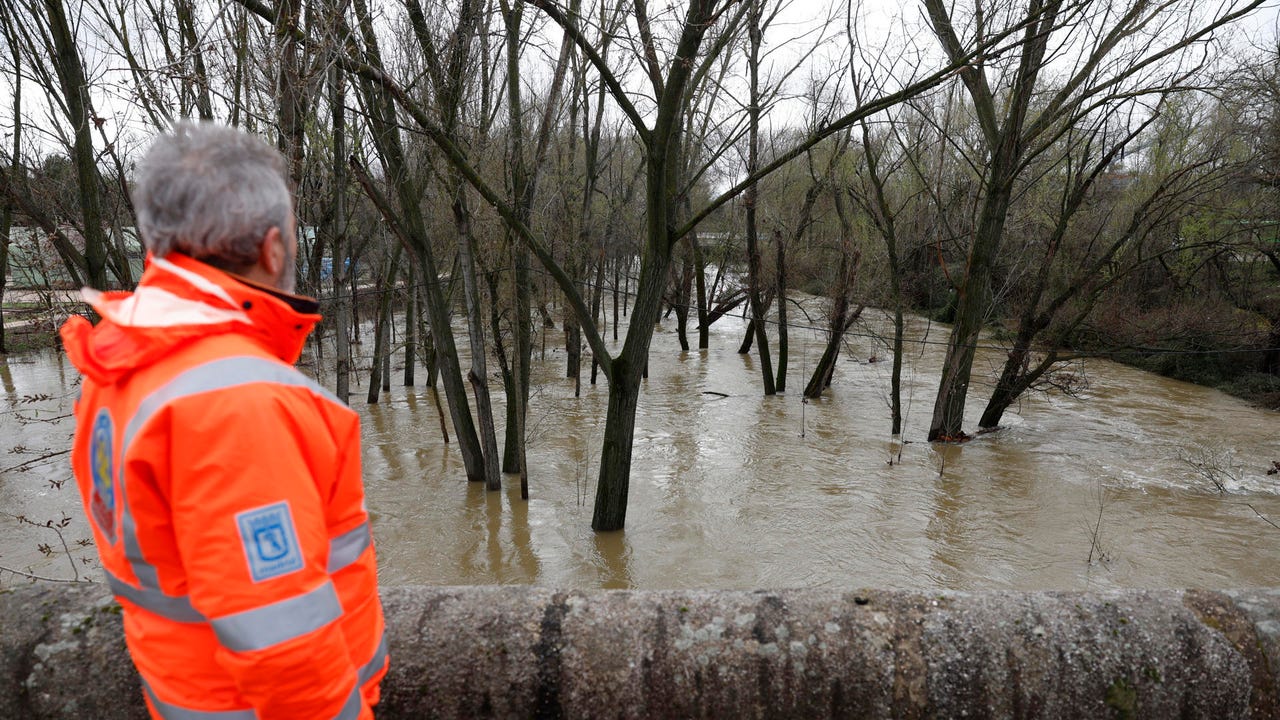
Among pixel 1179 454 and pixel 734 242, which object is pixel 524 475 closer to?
pixel 1179 454

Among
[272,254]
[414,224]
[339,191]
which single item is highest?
[339,191]

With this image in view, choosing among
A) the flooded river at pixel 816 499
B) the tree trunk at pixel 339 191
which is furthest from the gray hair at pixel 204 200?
the tree trunk at pixel 339 191

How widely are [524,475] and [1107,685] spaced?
6.80m

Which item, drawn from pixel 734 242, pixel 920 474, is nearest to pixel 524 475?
pixel 920 474

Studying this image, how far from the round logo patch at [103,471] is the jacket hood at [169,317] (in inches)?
3.1

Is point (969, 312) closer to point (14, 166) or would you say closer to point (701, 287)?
point (701, 287)

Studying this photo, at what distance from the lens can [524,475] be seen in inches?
319

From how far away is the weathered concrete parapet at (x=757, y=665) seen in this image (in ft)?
5.79

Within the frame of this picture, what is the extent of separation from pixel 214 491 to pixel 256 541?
88 millimetres

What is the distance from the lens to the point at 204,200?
1144mm

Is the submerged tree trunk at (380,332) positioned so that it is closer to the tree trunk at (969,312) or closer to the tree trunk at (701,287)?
the tree trunk at (701,287)

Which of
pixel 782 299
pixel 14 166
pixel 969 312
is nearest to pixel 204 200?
pixel 14 166

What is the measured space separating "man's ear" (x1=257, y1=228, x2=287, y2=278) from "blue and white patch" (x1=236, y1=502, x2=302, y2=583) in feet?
1.41

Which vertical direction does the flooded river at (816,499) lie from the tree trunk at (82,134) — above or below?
below
